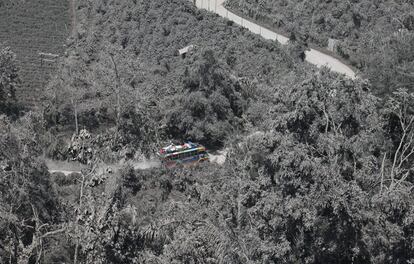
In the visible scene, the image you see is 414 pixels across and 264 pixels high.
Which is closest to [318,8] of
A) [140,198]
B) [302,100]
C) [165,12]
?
[165,12]

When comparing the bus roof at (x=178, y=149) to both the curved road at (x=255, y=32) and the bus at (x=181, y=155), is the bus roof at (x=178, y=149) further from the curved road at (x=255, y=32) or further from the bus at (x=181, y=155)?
the curved road at (x=255, y=32)

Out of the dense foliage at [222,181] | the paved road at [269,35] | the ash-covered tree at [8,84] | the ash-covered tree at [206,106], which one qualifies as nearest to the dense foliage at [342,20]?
the paved road at [269,35]

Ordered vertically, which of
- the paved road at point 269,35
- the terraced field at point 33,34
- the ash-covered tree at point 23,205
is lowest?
the terraced field at point 33,34

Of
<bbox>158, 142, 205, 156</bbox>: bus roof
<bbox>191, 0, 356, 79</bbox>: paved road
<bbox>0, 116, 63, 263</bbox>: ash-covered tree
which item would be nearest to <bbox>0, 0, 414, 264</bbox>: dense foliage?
<bbox>0, 116, 63, 263</bbox>: ash-covered tree

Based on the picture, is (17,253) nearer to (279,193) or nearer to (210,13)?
(279,193)

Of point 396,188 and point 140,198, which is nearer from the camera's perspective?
point 396,188

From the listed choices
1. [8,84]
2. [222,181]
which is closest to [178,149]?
[222,181]
